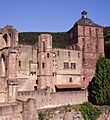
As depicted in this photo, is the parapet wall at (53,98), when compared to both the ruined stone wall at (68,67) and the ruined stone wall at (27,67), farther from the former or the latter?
the ruined stone wall at (27,67)

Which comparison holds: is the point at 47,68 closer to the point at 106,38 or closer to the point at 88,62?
the point at 88,62

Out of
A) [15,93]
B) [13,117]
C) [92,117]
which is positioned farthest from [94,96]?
[13,117]

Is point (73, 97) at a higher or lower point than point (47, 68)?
lower

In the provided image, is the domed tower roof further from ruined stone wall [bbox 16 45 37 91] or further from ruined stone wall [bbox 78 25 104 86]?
ruined stone wall [bbox 16 45 37 91]

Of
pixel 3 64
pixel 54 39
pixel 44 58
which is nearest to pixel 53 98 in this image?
pixel 44 58

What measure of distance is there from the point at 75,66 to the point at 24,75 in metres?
8.90

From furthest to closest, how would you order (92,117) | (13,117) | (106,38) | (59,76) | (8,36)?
(106,38), (59,76), (8,36), (92,117), (13,117)

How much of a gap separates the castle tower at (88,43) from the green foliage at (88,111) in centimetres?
979

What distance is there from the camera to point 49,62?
42.7 metres

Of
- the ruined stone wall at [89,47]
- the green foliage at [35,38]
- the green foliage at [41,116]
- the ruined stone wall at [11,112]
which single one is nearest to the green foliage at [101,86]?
the ruined stone wall at [89,47]

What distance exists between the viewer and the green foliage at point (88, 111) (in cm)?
3722

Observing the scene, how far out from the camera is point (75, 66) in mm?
47531

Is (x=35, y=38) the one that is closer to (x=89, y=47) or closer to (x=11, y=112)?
(x=89, y=47)

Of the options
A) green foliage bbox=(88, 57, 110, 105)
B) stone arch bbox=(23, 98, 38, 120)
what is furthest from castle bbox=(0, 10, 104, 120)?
stone arch bbox=(23, 98, 38, 120)
